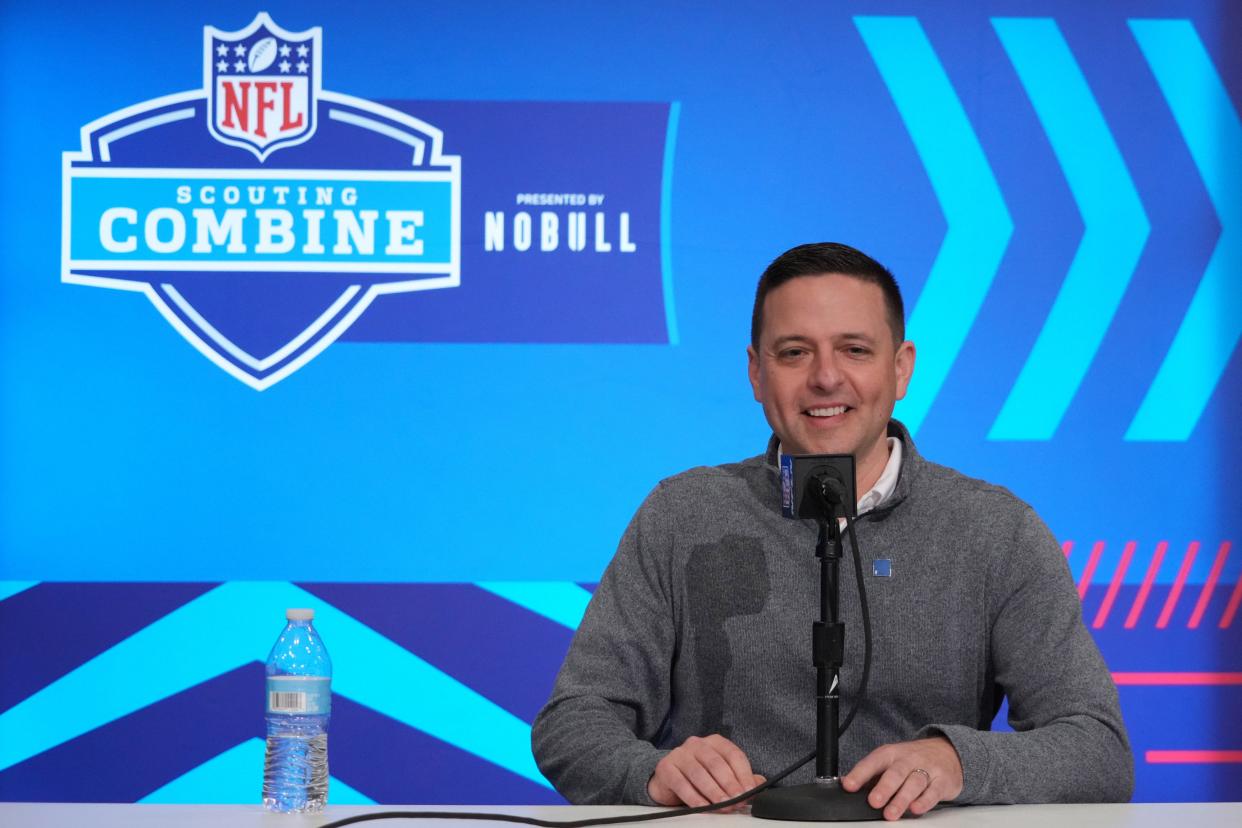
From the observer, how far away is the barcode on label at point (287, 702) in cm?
156

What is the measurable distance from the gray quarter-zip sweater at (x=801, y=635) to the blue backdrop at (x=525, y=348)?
1.34 m

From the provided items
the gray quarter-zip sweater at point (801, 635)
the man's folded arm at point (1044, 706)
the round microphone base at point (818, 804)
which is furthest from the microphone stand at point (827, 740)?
the gray quarter-zip sweater at point (801, 635)

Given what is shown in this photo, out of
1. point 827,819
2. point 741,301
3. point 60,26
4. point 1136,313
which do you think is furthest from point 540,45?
point 827,819

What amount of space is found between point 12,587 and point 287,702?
210 centimetres

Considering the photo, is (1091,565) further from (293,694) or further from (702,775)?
(293,694)

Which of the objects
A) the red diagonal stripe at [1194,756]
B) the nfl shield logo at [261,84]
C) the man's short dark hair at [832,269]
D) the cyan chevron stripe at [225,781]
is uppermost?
the nfl shield logo at [261,84]

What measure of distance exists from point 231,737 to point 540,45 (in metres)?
1.87

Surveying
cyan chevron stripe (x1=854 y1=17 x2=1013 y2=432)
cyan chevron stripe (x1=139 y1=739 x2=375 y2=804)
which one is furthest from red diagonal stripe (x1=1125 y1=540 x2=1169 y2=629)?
cyan chevron stripe (x1=139 y1=739 x2=375 y2=804)

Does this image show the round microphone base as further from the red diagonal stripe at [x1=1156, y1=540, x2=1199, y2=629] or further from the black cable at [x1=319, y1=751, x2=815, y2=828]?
the red diagonal stripe at [x1=1156, y1=540, x2=1199, y2=629]

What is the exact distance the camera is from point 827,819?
1460 mm

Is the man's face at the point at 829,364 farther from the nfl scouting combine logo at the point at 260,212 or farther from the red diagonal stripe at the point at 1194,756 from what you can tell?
the red diagonal stripe at the point at 1194,756

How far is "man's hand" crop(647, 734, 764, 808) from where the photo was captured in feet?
5.16

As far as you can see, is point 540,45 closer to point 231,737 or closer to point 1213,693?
point 231,737

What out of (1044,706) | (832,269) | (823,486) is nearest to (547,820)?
(823,486)
